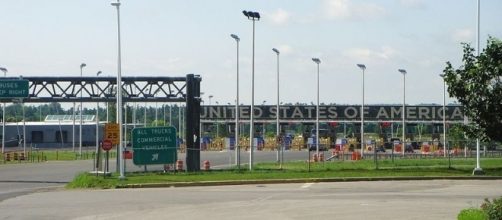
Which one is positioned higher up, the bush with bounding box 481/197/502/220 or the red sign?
the red sign

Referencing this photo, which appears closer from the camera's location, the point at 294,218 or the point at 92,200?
the point at 294,218

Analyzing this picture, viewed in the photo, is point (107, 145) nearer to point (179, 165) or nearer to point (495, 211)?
point (179, 165)

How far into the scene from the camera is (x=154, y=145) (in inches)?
1519

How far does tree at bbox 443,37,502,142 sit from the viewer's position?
1603 centimetres

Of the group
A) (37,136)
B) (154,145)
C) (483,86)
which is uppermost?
(483,86)

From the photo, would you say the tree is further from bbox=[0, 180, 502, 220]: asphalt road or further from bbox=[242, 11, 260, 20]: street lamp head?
bbox=[242, 11, 260, 20]: street lamp head

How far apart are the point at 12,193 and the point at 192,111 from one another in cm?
1389

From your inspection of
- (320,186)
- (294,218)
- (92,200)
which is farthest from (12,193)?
(294,218)

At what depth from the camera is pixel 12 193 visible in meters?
29.5

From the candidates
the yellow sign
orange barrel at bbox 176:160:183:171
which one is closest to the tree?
the yellow sign

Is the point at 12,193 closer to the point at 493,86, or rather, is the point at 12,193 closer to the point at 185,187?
the point at 185,187

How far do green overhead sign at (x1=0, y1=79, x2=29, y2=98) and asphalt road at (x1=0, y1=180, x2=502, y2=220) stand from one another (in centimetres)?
1605

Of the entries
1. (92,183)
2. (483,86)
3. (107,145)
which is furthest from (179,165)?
(483,86)

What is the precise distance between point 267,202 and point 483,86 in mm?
8414
